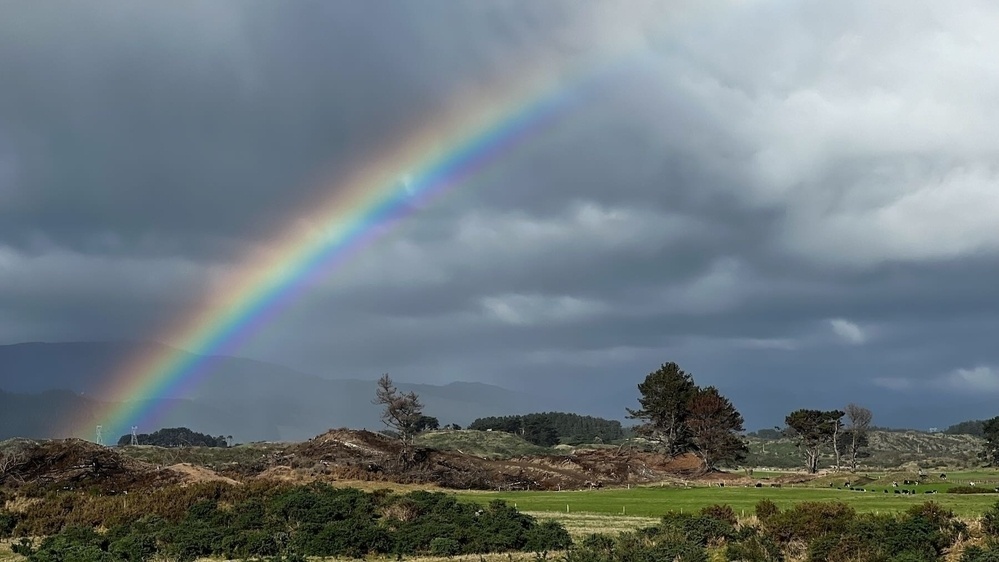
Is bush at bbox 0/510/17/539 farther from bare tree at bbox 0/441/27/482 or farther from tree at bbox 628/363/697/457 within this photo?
tree at bbox 628/363/697/457

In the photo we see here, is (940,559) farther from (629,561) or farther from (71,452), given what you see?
(71,452)

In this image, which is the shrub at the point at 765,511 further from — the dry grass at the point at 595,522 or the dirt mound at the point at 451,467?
the dirt mound at the point at 451,467

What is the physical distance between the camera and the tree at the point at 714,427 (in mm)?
104188

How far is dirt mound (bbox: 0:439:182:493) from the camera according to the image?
2406 inches

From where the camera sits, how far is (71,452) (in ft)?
230

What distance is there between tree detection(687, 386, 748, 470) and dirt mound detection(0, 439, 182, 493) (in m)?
68.7

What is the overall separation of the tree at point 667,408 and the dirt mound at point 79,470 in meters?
74.6

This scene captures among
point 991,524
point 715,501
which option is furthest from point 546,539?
point 715,501

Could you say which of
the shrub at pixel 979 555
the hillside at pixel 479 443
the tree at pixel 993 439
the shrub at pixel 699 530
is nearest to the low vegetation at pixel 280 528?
the shrub at pixel 699 530

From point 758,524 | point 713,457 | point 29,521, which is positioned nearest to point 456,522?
point 758,524

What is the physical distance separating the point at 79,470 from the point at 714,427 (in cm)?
7707

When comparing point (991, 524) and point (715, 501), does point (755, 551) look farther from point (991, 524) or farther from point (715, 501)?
point (715, 501)

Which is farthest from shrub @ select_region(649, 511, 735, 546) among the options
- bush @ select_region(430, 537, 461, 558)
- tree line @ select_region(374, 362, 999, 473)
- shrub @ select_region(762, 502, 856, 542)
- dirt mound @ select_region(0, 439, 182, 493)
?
tree line @ select_region(374, 362, 999, 473)

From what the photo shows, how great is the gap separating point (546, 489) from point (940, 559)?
209 feet
